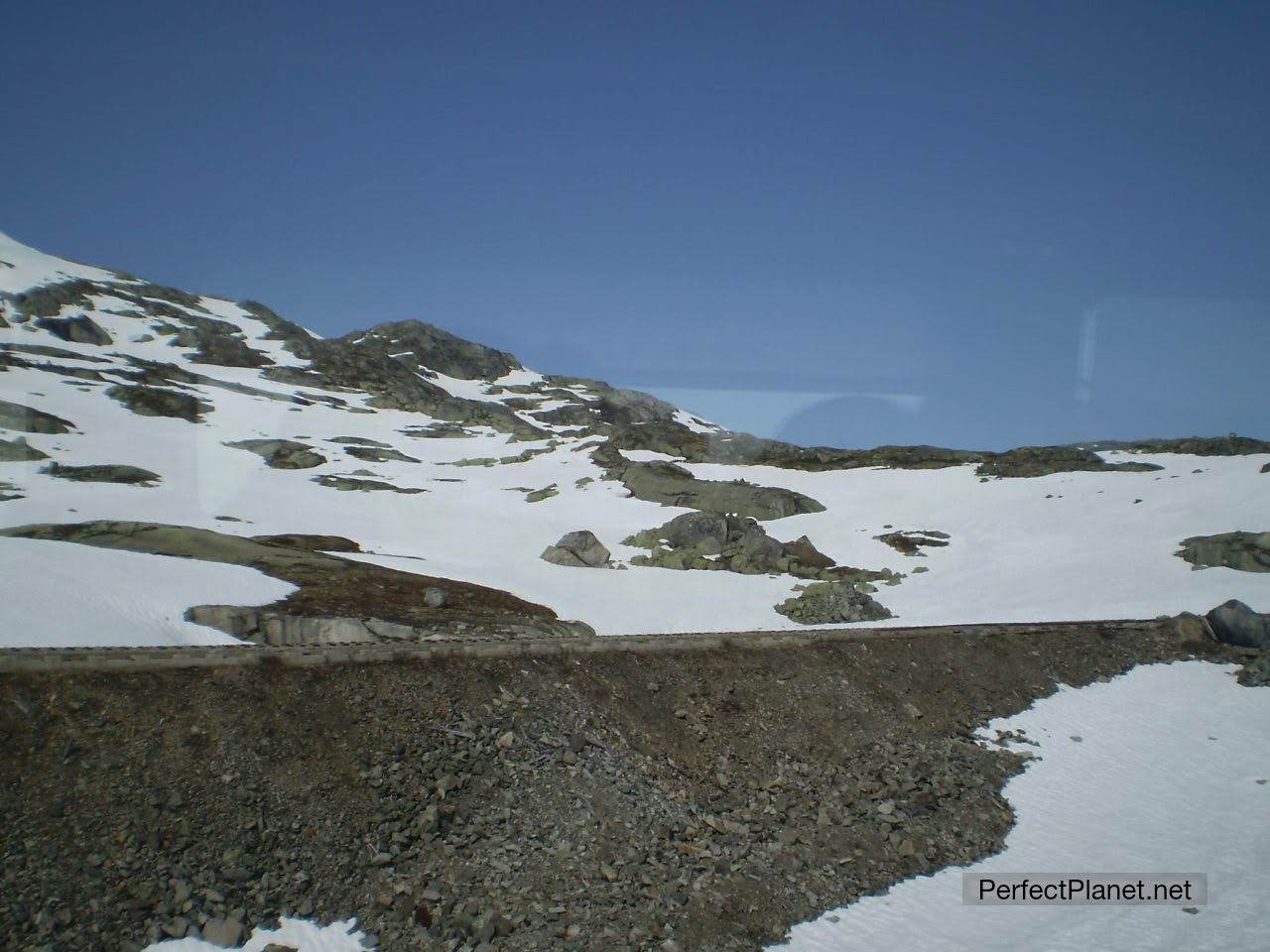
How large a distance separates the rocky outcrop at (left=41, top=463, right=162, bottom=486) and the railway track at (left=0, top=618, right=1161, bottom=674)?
55.3m

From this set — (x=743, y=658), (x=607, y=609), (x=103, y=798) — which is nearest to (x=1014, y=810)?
(x=743, y=658)

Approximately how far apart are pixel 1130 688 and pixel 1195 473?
48437mm

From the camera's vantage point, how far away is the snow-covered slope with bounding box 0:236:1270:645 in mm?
37250

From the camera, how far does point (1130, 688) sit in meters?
26.7

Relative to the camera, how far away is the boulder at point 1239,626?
3055 cm

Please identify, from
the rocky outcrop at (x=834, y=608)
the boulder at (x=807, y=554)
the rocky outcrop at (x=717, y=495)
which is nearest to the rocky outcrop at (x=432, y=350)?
the rocky outcrop at (x=717, y=495)

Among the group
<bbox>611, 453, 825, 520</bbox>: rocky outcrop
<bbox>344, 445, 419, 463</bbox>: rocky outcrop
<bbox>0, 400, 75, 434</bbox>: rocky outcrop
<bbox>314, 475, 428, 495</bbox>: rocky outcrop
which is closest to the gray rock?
<bbox>611, 453, 825, 520</bbox>: rocky outcrop

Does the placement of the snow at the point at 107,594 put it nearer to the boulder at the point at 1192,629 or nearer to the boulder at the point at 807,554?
the boulder at the point at 1192,629

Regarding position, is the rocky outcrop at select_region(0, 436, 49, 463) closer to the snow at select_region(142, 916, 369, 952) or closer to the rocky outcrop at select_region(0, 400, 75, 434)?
the rocky outcrop at select_region(0, 400, 75, 434)

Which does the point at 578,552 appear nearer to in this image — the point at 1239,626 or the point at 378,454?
the point at 1239,626

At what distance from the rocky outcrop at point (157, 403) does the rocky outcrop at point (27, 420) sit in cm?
1678

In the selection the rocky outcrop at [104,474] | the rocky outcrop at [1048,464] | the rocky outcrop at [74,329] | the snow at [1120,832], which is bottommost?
the snow at [1120,832]

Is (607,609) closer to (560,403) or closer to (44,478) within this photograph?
(44,478)

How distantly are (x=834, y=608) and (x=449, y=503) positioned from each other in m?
41.9
